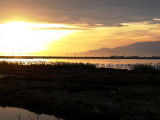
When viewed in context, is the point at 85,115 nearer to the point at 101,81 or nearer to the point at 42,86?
the point at 42,86

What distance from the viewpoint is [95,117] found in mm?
17141

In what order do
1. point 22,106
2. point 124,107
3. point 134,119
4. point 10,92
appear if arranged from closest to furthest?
point 134,119, point 124,107, point 22,106, point 10,92

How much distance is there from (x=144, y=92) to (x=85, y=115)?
10.7 m

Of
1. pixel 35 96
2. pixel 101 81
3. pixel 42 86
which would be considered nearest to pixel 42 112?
pixel 35 96

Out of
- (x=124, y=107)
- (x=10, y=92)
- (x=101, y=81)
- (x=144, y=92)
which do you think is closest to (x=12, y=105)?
(x=10, y=92)

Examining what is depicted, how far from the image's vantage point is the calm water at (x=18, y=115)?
62.3 feet

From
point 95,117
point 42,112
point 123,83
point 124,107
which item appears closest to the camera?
point 95,117

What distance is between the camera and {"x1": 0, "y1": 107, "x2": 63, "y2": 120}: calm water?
19.0m

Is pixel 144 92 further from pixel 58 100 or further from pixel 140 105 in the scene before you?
pixel 58 100

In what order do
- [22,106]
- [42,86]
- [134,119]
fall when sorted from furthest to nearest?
1. [42,86]
2. [22,106]
3. [134,119]

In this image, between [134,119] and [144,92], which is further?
[144,92]

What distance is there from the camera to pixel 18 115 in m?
19.8

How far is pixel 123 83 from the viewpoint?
120ft

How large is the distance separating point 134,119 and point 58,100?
25.8 feet
